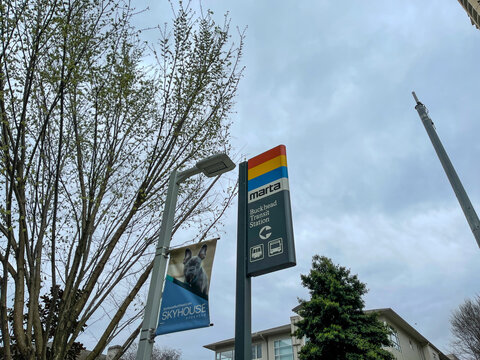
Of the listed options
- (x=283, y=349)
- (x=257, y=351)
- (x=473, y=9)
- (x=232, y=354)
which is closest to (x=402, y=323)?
(x=283, y=349)

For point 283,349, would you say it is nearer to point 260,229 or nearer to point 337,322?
point 337,322

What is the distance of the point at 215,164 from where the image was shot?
5.75 m

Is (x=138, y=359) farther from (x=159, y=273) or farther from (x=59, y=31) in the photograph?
(x=59, y=31)

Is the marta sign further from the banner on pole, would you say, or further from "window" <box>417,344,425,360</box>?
"window" <box>417,344,425,360</box>

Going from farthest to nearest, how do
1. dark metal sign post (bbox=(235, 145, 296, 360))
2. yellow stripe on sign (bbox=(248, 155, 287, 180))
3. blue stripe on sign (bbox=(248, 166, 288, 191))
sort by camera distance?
yellow stripe on sign (bbox=(248, 155, 287, 180)), blue stripe on sign (bbox=(248, 166, 288, 191)), dark metal sign post (bbox=(235, 145, 296, 360))

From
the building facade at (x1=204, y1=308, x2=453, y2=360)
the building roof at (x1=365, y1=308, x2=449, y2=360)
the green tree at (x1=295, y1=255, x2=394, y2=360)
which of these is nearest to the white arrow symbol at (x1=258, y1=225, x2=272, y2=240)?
the green tree at (x1=295, y1=255, x2=394, y2=360)

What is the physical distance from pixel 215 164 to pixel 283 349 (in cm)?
2701

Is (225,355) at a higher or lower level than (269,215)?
higher

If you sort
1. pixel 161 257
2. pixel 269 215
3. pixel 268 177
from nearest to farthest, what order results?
pixel 161 257 → pixel 269 215 → pixel 268 177

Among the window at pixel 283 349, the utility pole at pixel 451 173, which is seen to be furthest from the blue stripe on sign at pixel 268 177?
the window at pixel 283 349

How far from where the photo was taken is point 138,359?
4086 millimetres

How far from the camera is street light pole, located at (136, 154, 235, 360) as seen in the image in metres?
4.16

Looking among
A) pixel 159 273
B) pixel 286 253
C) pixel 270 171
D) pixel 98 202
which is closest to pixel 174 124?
pixel 98 202

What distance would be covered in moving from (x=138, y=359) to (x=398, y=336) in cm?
3003
